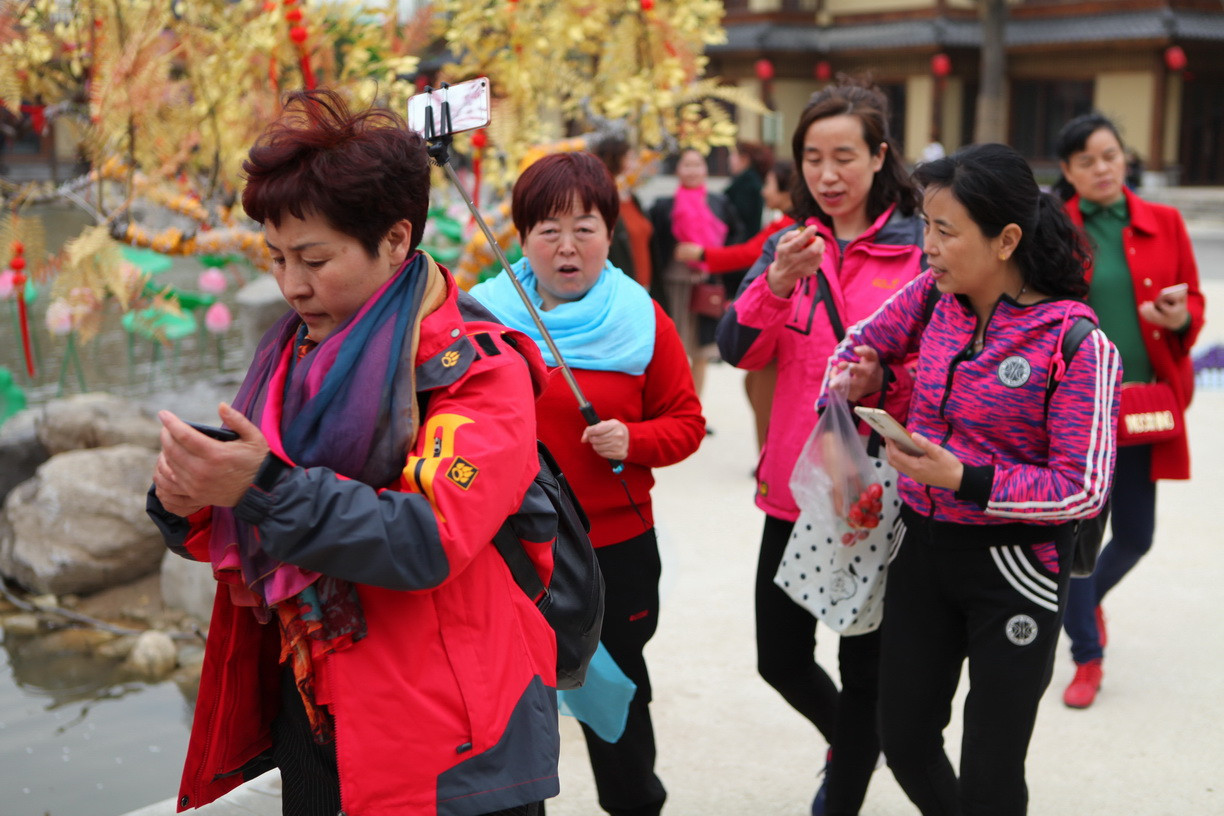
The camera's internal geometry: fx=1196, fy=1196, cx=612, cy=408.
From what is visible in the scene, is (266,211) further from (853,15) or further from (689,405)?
(853,15)

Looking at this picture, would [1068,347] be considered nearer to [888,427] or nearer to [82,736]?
[888,427]

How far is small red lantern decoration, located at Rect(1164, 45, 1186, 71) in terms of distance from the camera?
23859mm

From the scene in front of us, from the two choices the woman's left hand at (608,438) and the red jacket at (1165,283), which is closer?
the woman's left hand at (608,438)

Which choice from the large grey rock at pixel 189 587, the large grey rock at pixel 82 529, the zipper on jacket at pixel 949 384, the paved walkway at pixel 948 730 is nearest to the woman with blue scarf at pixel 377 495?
the zipper on jacket at pixel 949 384

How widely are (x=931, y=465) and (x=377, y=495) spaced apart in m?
1.06

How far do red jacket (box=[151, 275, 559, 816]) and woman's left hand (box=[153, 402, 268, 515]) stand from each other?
0.10 ft

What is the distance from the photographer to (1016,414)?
2193 millimetres

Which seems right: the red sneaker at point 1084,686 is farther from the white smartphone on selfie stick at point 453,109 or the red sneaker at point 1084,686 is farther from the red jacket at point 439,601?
the white smartphone on selfie stick at point 453,109

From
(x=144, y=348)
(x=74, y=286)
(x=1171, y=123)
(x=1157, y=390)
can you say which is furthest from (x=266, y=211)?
(x=1171, y=123)

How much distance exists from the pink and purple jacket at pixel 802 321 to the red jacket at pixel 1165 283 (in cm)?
99

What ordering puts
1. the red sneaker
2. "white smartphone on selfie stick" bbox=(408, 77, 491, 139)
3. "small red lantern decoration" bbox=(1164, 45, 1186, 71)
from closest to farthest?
"white smartphone on selfie stick" bbox=(408, 77, 491, 139)
the red sneaker
"small red lantern decoration" bbox=(1164, 45, 1186, 71)

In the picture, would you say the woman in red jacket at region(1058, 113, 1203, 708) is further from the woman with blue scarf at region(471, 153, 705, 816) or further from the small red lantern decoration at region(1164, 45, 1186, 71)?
the small red lantern decoration at region(1164, 45, 1186, 71)

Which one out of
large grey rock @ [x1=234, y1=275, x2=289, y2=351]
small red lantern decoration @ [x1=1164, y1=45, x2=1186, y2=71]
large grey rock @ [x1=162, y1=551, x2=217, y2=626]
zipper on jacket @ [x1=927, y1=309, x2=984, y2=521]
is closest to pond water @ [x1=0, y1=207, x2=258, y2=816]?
large grey rock @ [x1=162, y1=551, x2=217, y2=626]

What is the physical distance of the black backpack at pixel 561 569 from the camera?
1787 millimetres
